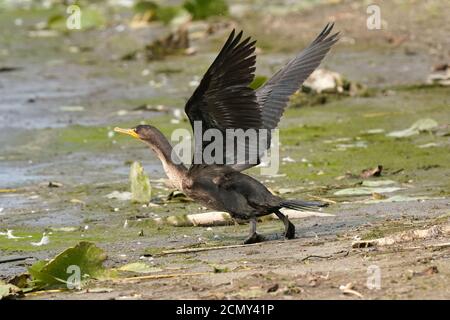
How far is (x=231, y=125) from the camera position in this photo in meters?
7.27

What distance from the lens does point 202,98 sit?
7.13m

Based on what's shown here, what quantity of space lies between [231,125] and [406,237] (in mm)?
1331

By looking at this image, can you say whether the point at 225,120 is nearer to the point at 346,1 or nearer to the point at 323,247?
the point at 323,247

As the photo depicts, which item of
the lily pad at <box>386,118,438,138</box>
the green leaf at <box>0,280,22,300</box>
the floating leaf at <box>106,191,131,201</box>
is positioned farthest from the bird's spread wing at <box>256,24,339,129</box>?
the lily pad at <box>386,118,438,138</box>

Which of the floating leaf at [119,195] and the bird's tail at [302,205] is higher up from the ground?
the bird's tail at [302,205]

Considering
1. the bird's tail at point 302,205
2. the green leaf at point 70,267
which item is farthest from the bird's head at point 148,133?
the green leaf at point 70,267

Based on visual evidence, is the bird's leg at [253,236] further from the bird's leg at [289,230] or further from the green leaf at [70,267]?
the green leaf at [70,267]

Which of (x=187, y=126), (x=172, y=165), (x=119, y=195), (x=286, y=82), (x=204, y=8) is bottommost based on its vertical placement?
(x=119, y=195)

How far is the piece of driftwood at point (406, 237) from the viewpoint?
6.53 metres

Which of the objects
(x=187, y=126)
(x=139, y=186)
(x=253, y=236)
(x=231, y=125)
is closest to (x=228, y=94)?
(x=231, y=125)

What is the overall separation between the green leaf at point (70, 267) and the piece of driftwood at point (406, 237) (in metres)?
1.36

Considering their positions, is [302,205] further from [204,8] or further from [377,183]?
[204,8]

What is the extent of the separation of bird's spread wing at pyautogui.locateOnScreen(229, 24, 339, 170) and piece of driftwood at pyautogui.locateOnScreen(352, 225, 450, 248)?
1.49m
